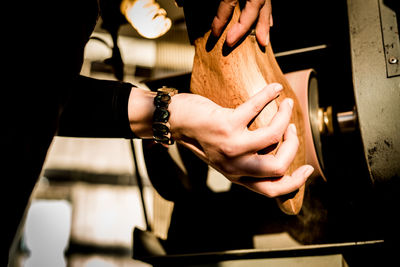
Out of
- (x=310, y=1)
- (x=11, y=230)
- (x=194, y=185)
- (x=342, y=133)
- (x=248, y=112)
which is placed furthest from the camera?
(x=194, y=185)

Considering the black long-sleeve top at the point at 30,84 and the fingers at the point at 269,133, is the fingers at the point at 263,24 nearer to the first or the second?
the fingers at the point at 269,133

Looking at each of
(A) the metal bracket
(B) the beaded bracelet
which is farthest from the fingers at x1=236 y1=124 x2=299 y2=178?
(A) the metal bracket

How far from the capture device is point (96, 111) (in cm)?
50

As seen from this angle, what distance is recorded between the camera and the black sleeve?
0.50 meters

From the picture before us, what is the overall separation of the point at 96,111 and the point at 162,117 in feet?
0.46

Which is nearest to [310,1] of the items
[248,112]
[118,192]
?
[248,112]

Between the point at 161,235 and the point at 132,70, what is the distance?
1.65 m

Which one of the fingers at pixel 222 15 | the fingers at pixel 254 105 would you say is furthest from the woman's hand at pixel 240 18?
the fingers at pixel 254 105

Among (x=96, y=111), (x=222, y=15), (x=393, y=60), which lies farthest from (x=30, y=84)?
(x=393, y=60)

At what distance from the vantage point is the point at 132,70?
7.33 ft

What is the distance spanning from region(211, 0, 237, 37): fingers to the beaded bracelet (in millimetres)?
128

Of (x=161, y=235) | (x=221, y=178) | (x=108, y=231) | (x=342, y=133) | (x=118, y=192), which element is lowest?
(x=108, y=231)

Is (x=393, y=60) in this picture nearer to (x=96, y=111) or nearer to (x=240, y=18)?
(x=240, y=18)

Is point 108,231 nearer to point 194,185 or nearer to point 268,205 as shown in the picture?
point 194,185
